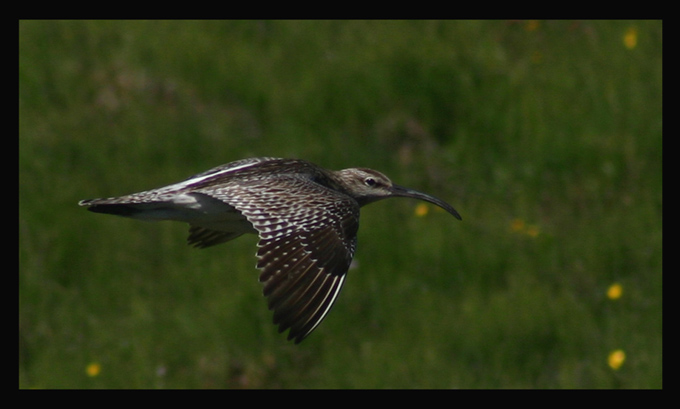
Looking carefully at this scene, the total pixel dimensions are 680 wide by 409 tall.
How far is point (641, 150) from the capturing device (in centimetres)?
1444

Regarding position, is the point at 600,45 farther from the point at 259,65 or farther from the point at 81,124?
the point at 81,124

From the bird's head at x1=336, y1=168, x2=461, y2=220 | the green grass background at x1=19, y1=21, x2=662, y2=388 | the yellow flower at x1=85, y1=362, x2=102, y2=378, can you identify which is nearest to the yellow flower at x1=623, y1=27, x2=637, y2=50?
the green grass background at x1=19, y1=21, x2=662, y2=388

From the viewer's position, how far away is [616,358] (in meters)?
13.0

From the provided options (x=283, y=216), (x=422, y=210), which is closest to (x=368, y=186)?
(x=283, y=216)

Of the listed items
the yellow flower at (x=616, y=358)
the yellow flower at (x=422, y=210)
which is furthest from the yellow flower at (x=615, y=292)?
the yellow flower at (x=422, y=210)

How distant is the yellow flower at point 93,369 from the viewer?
1364 cm

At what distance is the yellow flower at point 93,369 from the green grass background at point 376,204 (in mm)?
14

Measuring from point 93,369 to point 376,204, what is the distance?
3.21 metres

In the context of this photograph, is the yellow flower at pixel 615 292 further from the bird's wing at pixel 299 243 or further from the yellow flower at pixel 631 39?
the bird's wing at pixel 299 243

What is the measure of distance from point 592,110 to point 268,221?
6805 millimetres

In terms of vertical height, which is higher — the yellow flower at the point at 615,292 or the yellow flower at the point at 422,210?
the yellow flower at the point at 422,210

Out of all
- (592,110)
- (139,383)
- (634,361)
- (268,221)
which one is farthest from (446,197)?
(268,221)

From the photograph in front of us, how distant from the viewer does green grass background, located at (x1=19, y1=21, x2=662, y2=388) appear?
13.5 meters

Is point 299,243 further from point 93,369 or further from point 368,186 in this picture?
point 93,369
